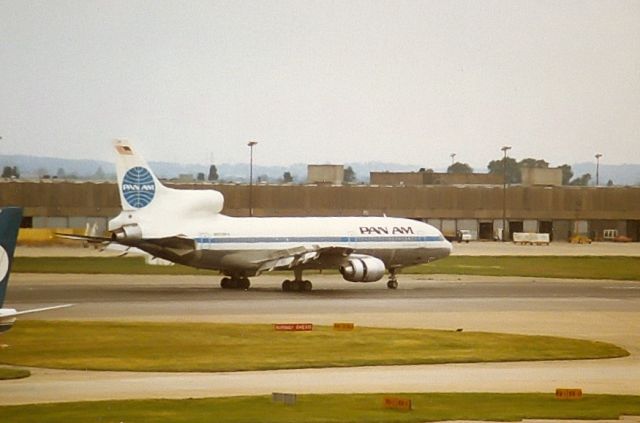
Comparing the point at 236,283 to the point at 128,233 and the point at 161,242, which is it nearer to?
the point at 161,242

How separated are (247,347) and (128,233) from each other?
18.3m

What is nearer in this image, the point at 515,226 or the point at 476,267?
the point at 476,267

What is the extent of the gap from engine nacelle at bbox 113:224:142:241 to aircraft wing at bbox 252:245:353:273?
627cm

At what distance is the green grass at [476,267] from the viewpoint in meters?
71.4

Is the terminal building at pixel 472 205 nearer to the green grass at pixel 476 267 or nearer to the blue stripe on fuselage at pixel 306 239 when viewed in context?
the green grass at pixel 476 267

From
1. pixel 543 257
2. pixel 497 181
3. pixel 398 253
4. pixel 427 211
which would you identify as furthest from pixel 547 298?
pixel 497 181

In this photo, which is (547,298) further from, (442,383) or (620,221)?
(620,221)

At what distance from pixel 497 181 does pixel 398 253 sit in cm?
7502

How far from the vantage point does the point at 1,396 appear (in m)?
27.8

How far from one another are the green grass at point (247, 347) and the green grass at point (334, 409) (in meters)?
5.74

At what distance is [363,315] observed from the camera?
157 ft

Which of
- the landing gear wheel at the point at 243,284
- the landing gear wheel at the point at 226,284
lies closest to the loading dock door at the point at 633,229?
the landing gear wheel at the point at 243,284

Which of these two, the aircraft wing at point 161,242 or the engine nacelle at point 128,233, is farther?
the aircraft wing at point 161,242

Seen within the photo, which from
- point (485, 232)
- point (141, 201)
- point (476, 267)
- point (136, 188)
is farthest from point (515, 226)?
point (136, 188)
